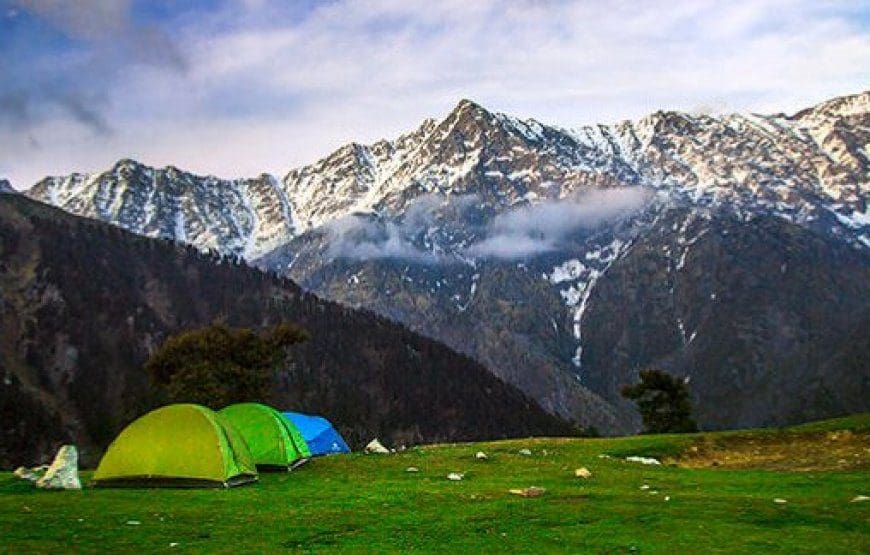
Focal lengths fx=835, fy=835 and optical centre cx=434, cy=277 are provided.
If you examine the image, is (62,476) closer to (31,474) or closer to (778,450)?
(31,474)

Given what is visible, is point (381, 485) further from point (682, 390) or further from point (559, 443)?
point (682, 390)

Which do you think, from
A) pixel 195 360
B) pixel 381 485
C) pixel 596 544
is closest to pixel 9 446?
pixel 195 360

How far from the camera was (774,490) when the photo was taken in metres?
25.8

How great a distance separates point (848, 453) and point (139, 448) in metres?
29.6

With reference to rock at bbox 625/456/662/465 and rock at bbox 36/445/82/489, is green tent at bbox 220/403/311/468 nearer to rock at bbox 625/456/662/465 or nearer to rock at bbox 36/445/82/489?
rock at bbox 36/445/82/489

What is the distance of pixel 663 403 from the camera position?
9575 centimetres

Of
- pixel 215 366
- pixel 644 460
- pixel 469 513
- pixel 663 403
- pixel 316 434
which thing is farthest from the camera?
pixel 663 403

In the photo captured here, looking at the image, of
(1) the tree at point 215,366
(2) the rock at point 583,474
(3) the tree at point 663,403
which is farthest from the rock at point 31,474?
(3) the tree at point 663,403

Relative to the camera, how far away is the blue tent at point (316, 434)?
4803cm

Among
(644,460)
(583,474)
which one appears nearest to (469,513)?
(583,474)

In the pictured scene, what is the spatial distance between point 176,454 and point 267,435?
6.91 metres

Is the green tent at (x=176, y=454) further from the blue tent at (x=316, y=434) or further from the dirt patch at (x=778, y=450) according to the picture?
the dirt patch at (x=778, y=450)

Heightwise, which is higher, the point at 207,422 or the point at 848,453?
the point at 207,422

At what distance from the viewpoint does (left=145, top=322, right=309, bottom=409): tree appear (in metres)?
81.1
